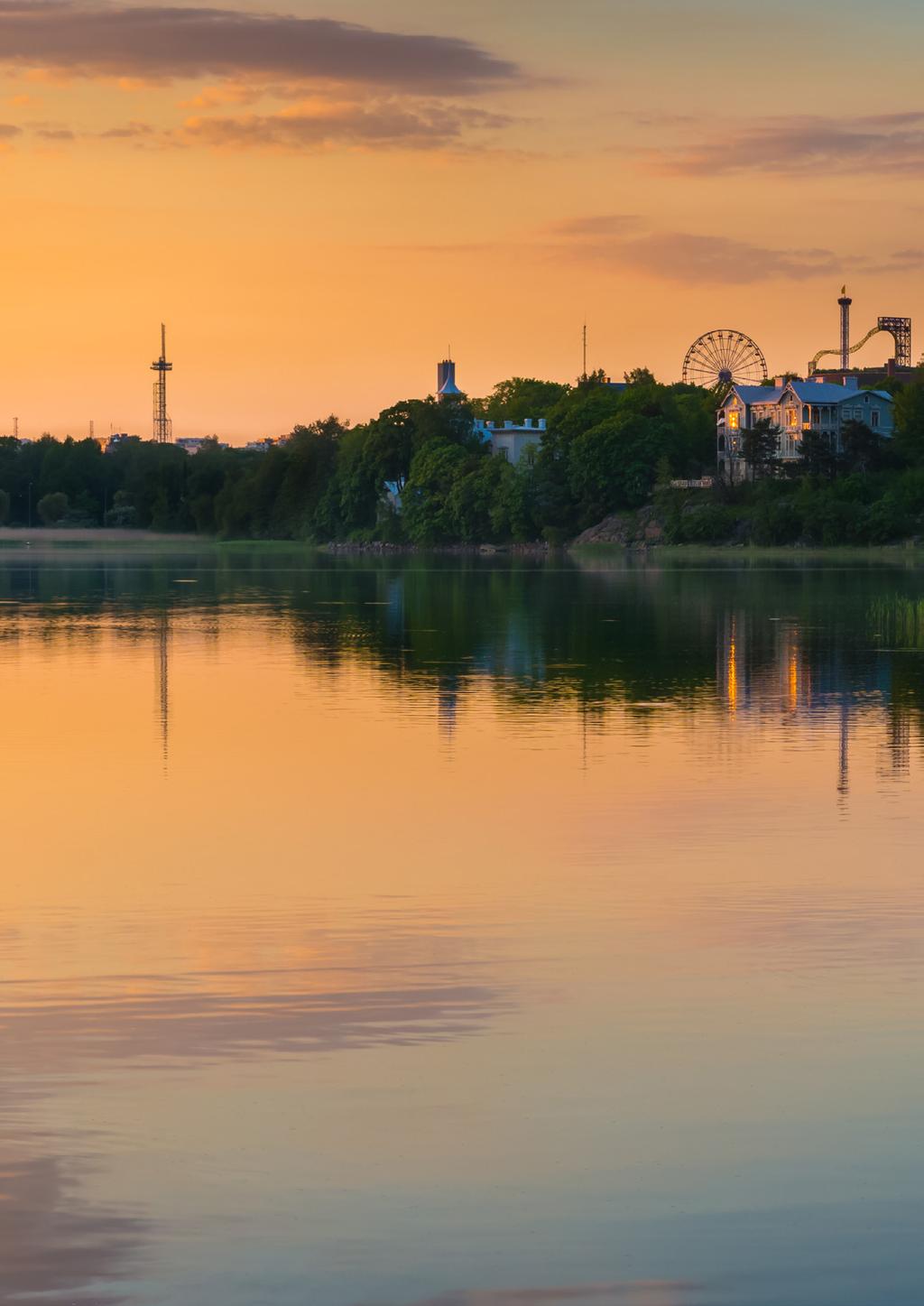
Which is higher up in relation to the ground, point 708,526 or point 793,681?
point 708,526

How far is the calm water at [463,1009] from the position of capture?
32.5 feet

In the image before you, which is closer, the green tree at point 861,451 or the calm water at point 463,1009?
the calm water at point 463,1009

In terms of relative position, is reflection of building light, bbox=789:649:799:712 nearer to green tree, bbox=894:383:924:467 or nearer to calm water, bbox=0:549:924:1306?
calm water, bbox=0:549:924:1306

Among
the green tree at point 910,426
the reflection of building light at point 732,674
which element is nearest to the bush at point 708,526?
the green tree at point 910,426

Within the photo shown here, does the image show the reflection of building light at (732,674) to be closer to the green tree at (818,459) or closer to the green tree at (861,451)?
the green tree at (818,459)

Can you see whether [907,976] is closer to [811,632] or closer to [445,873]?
[445,873]

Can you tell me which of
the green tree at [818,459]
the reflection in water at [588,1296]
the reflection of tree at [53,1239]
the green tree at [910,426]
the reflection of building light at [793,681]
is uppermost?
the green tree at [910,426]

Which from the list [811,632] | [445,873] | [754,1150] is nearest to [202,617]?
[811,632]

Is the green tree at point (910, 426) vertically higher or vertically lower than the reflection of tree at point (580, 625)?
higher

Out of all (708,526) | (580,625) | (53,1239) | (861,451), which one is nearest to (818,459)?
(861,451)

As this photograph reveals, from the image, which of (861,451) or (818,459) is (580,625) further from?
(861,451)

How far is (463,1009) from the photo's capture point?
1454 centimetres

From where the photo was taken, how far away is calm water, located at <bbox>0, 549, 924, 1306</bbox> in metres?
9.91

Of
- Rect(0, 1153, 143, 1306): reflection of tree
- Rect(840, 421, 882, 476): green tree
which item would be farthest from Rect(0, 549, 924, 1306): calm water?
Rect(840, 421, 882, 476): green tree
